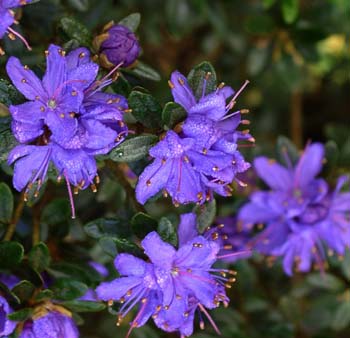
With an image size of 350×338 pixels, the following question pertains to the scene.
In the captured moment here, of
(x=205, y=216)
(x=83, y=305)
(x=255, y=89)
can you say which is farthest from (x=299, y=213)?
(x=255, y=89)

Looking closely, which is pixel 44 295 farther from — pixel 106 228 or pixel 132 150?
pixel 132 150

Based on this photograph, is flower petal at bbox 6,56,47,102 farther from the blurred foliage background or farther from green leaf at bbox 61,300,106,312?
green leaf at bbox 61,300,106,312

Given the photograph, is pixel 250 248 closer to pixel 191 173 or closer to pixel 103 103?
pixel 191 173

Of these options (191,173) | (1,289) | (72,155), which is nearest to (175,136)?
(191,173)

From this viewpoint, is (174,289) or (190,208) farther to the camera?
(190,208)

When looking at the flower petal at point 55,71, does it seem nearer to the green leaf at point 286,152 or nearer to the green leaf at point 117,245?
the green leaf at point 117,245

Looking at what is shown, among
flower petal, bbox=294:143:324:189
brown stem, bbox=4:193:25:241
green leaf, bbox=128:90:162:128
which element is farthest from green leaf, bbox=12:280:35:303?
flower petal, bbox=294:143:324:189
